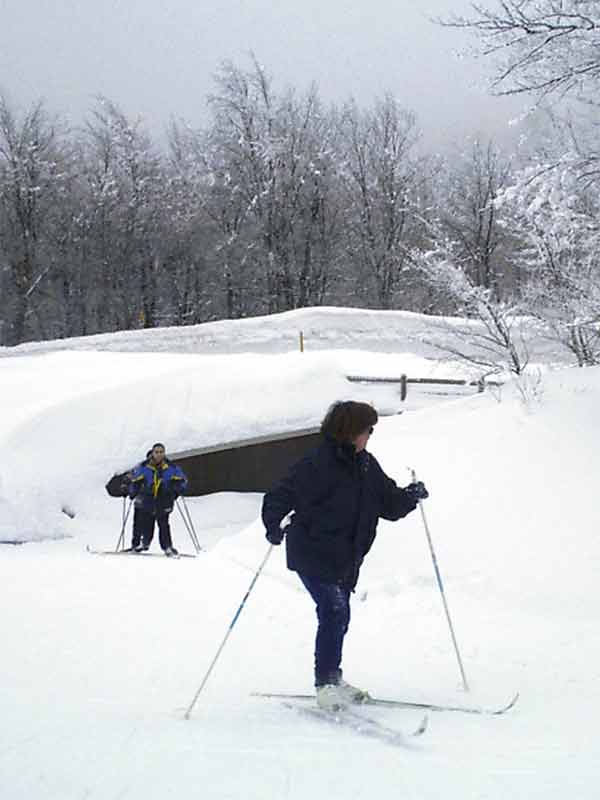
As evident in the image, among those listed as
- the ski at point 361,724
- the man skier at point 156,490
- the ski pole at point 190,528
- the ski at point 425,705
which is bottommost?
the ski pole at point 190,528

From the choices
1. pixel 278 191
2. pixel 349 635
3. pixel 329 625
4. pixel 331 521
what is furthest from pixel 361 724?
pixel 278 191

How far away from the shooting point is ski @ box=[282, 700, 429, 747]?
14.8 feet

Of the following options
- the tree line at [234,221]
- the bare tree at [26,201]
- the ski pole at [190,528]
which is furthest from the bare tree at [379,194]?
the ski pole at [190,528]

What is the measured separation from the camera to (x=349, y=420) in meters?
5.03

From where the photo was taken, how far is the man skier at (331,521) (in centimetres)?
503

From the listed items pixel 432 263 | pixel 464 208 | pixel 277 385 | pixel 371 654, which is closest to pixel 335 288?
pixel 464 208

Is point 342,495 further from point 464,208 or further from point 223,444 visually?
point 464,208

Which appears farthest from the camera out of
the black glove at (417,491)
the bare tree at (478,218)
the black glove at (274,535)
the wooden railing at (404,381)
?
the bare tree at (478,218)

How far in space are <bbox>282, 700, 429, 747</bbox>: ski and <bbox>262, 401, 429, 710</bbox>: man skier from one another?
0.08 meters

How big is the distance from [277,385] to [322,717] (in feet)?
54.4

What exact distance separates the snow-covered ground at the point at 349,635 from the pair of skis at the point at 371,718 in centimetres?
9

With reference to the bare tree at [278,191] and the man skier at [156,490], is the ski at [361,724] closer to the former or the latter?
the man skier at [156,490]

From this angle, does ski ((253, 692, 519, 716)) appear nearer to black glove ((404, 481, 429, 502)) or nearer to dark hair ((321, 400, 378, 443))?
black glove ((404, 481, 429, 502))

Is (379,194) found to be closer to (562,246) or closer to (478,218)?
(478,218)
